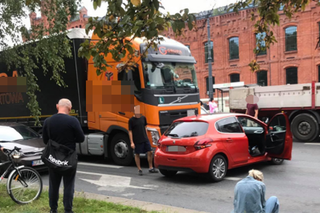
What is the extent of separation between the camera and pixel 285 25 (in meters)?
29.2

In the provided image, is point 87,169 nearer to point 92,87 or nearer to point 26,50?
point 92,87

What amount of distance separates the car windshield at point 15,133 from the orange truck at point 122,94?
3.66 feet

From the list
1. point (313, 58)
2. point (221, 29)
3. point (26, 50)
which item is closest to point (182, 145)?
point (26, 50)

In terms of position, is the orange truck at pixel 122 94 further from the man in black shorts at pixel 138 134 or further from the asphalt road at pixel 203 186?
the asphalt road at pixel 203 186

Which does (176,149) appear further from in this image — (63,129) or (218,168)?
(63,129)

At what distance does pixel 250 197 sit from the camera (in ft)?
12.7

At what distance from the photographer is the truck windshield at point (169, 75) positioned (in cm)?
923

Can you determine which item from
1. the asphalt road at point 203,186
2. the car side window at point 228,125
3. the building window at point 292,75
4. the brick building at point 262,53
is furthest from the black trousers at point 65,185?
the building window at point 292,75

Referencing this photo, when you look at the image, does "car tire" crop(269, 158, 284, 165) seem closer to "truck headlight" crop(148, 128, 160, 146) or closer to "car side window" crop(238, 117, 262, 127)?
"car side window" crop(238, 117, 262, 127)

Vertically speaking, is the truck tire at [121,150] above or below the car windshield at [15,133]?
below

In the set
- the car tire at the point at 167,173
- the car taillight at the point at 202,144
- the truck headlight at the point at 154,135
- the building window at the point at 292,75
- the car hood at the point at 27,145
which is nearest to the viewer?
the car taillight at the point at 202,144

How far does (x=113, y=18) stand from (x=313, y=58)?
27.4 metres

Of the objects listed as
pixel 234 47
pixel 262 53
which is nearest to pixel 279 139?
pixel 262 53

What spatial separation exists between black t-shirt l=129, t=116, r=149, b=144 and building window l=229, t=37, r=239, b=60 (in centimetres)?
→ 2557
